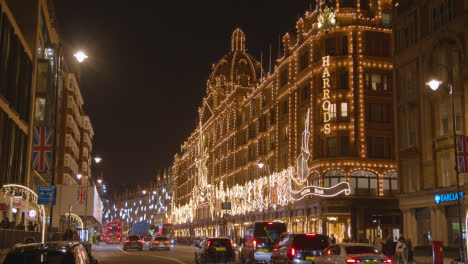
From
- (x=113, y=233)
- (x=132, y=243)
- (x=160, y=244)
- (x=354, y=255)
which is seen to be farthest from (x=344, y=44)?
(x=113, y=233)

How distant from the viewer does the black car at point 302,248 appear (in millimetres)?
24625

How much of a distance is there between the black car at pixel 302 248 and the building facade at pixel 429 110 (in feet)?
44.7

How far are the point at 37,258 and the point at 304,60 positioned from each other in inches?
2082

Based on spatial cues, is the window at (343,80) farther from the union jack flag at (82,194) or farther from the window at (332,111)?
the union jack flag at (82,194)

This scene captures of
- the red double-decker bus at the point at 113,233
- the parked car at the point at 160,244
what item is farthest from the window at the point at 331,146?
the red double-decker bus at the point at 113,233

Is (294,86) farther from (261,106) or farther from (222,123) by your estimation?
(222,123)

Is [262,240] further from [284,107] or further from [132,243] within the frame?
[284,107]

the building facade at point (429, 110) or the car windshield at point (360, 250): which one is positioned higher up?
the building facade at point (429, 110)

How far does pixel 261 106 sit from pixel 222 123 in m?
25.7

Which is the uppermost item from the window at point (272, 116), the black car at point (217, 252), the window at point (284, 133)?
the window at point (272, 116)

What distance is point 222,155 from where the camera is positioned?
102m

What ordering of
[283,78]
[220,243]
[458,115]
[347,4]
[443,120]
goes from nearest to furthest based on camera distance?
1. [220,243]
2. [458,115]
3. [443,120]
4. [347,4]
5. [283,78]

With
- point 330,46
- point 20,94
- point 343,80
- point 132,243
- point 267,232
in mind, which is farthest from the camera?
point 132,243

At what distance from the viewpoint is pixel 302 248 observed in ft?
81.7
